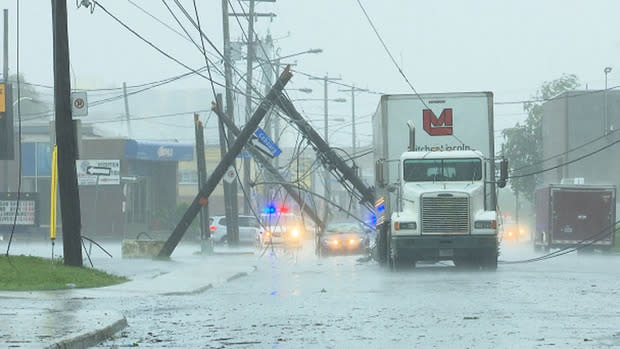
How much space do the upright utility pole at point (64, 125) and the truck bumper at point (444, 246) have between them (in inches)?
325

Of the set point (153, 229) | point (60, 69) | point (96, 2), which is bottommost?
point (153, 229)

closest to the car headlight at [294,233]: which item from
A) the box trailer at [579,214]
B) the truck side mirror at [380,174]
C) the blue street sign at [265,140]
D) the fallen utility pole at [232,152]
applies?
the box trailer at [579,214]

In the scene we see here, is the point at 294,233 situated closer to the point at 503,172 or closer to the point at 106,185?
the point at 106,185

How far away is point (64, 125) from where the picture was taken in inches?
979

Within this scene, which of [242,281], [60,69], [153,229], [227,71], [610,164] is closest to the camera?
[60,69]

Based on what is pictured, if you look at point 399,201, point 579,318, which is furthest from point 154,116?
point 579,318

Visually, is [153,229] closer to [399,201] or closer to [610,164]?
[610,164]

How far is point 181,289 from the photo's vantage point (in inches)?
894

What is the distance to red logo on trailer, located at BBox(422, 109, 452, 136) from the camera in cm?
3053

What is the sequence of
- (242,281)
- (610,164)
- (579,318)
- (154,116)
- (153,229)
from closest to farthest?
(579,318)
(242,281)
(153,229)
(610,164)
(154,116)

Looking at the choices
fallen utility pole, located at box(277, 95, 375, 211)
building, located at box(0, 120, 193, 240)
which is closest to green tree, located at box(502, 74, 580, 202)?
building, located at box(0, 120, 193, 240)

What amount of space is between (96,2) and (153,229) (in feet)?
133

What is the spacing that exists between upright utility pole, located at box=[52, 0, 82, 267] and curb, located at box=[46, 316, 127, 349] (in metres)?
10.4

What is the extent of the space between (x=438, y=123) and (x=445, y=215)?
251 centimetres
